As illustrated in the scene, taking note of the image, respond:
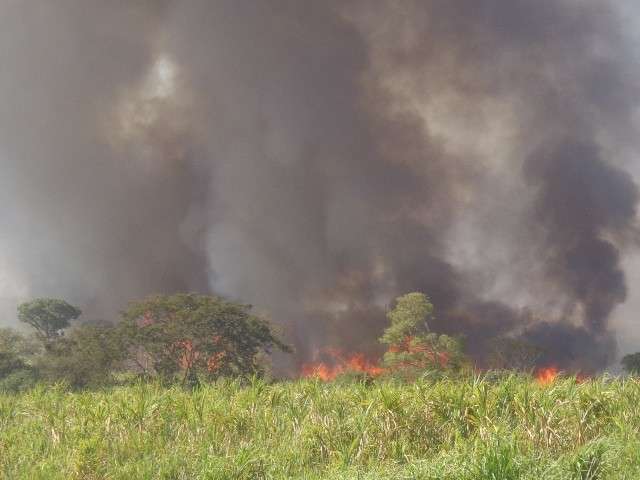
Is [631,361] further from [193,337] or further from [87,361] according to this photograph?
[87,361]

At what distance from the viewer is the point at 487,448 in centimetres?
901

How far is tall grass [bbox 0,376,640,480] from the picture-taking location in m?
9.23

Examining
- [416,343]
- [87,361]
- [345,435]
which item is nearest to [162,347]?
[87,361]

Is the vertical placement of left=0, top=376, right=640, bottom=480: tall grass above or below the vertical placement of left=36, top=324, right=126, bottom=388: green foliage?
below

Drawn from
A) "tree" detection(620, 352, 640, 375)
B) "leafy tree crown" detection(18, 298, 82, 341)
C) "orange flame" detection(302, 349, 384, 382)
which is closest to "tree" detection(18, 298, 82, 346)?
"leafy tree crown" detection(18, 298, 82, 341)

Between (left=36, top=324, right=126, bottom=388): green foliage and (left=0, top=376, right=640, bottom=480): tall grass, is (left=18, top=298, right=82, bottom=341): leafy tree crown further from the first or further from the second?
(left=0, top=376, right=640, bottom=480): tall grass

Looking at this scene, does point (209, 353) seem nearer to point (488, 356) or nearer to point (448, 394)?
point (448, 394)

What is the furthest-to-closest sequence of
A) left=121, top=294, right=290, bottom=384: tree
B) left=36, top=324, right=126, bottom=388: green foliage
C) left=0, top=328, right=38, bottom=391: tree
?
left=121, top=294, right=290, bottom=384: tree → left=0, top=328, right=38, bottom=391: tree → left=36, top=324, right=126, bottom=388: green foliage

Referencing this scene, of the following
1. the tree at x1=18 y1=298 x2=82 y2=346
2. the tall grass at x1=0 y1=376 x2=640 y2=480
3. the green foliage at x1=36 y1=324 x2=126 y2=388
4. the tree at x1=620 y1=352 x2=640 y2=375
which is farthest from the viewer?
the tree at x1=18 y1=298 x2=82 y2=346

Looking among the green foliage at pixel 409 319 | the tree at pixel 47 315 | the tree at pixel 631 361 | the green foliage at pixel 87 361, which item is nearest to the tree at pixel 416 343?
the green foliage at pixel 409 319

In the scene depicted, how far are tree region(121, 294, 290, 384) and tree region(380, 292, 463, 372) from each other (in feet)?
32.1

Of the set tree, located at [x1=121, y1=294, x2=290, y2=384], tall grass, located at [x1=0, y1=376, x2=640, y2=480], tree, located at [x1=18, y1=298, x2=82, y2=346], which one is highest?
tree, located at [x1=18, y1=298, x2=82, y2=346]

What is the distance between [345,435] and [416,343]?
34.6m

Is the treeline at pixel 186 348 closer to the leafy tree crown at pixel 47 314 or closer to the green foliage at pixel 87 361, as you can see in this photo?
the green foliage at pixel 87 361
